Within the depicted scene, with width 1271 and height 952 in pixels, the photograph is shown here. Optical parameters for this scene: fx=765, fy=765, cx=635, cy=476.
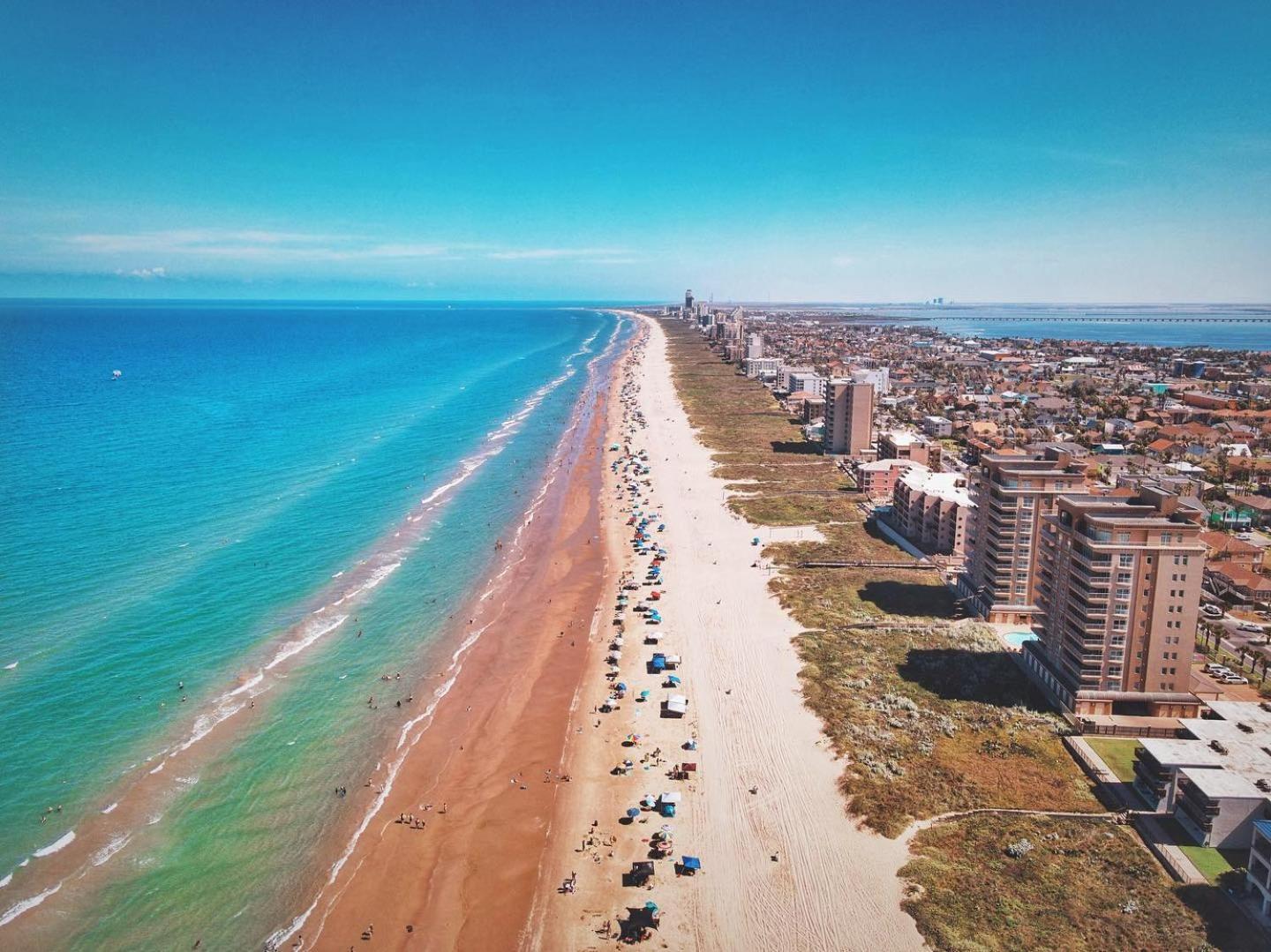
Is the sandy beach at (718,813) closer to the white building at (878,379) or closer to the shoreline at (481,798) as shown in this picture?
→ the shoreline at (481,798)

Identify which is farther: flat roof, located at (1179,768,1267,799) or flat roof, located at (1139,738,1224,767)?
flat roof, located at (1139,738,1224,767)

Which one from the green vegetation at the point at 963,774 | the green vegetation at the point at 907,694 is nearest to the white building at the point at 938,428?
the green vegetation at the point at 907,694

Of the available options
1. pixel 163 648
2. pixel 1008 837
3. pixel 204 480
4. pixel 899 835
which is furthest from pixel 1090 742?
pixel 204 480

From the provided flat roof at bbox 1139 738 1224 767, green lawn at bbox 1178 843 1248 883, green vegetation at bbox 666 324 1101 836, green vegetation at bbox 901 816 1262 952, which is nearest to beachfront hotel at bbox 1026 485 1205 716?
green vegetation at bbox 666 324 1101 836

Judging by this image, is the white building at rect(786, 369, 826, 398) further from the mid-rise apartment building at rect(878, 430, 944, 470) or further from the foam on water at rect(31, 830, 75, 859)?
the foam on water at rect(31, 830, 75, 859)

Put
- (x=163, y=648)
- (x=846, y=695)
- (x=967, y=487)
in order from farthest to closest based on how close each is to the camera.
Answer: (x=967, y=487), (x=163, y=648), (x=846, y=695)

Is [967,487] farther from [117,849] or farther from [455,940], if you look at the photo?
[117,849]
